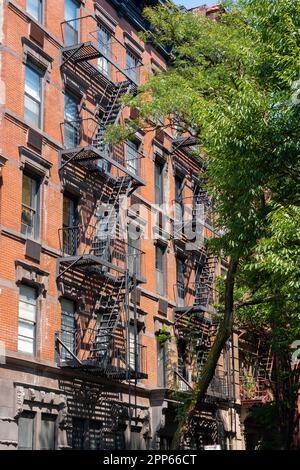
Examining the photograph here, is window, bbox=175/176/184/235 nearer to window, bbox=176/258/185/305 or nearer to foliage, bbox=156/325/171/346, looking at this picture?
window, bbox=176/258/185/305

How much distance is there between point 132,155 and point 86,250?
6151 millimetres

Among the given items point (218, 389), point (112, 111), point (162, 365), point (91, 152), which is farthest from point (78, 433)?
point (112, 111)

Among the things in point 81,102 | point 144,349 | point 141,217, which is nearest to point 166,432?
point 144,349

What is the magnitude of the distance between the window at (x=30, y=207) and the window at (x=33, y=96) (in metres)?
1.81

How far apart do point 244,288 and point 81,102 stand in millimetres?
8283

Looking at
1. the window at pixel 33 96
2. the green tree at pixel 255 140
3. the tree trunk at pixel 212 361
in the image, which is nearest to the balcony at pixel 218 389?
the tree trunk at pixel 212 361

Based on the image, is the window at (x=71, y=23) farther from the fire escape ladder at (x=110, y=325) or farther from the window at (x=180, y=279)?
the window at (x=180, y=279)

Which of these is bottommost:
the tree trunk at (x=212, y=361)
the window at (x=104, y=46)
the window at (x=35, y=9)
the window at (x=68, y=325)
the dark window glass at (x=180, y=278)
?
the tree trunk at (x=212, y=361)

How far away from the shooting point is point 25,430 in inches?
841

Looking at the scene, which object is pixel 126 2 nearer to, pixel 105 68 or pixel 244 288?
pixel 105 68

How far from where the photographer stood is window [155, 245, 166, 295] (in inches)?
1210

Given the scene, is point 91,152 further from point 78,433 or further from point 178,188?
point 178,188

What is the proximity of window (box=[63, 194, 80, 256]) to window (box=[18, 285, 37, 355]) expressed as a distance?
237cm

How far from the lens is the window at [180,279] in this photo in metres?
32.5
